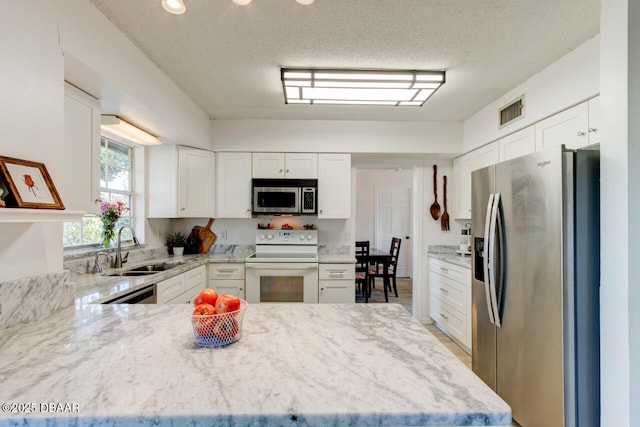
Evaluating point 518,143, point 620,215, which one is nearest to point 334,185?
point 518,143

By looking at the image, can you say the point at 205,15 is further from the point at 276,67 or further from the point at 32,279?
the point at 32,279

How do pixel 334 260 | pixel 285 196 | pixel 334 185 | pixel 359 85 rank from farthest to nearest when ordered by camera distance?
pixel 334 185, pixel 285 196, pixel 334 260, pixel 359 85

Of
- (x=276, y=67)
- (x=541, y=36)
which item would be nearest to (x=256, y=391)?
(x=276, y=67)

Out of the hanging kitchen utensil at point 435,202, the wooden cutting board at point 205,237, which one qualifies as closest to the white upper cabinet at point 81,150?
the wooden cutting board at point 205,237

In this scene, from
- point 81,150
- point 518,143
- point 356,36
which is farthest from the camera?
point 518,143

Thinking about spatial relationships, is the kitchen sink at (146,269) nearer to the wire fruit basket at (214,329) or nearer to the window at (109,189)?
the window at (109,189)

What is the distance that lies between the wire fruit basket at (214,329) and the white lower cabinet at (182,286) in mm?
1408

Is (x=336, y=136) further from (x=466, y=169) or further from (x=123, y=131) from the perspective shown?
(x=123, y=131)

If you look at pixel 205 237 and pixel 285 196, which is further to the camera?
pixel 205 237

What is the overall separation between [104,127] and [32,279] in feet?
5.27

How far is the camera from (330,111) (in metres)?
3.16

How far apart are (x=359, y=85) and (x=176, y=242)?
2.73 meters

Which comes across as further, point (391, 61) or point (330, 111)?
point (330, 111)

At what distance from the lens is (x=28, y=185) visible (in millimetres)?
1147
